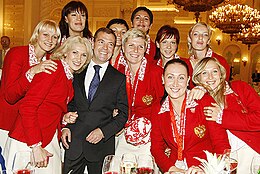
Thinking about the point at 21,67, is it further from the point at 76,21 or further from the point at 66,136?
the point at 76,21

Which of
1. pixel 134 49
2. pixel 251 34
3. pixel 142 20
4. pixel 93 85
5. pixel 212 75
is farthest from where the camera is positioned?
pixel 251 34

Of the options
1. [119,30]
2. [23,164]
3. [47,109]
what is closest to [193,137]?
[47,109]

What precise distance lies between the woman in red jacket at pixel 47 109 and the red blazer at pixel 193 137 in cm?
75

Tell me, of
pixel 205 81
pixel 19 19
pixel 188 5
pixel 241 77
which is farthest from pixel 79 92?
pixel 241 77

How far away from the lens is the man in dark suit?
3.05 meters

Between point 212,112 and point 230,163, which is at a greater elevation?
point 212,112

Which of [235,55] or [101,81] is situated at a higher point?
[235,55]

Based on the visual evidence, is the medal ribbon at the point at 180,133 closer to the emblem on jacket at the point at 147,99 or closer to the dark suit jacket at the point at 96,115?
the dark suit jacket at the point at 96,115

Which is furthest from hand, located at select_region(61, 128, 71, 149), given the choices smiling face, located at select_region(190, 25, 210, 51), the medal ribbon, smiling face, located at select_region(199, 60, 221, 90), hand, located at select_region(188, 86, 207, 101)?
smiling face, located at select_region(190, 25, 210, 51)

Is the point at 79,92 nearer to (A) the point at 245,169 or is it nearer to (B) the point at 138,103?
(B) the point at 138,103

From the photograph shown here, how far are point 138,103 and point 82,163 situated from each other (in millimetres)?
764

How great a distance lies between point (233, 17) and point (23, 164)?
42.9 ft

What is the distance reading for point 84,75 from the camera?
10.4 ft

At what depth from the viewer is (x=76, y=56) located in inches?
115
